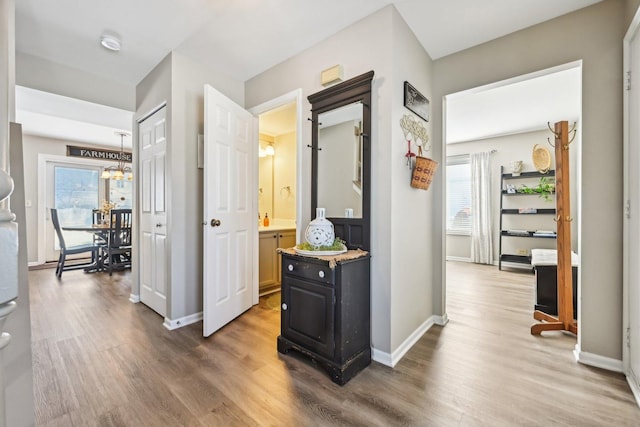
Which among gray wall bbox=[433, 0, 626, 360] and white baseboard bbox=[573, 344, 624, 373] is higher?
gray wall bbox=[433, 0, 626, 360]

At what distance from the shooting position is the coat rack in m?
2.41

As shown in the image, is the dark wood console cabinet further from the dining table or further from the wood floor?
the dining table

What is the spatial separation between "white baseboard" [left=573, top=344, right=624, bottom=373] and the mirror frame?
5.49 feet

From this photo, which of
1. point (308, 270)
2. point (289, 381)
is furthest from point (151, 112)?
point (289, 381)

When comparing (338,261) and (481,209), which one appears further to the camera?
(481,209)

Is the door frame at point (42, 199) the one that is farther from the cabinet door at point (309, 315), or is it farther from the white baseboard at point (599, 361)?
the white baseboard at point (599, 361)

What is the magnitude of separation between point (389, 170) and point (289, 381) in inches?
60.6

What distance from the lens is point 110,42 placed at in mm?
2438

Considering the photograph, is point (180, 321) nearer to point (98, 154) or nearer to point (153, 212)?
point (153, 212)

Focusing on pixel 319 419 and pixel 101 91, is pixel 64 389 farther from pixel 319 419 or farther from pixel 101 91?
pixel 101 91

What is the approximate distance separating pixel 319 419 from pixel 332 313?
56cm

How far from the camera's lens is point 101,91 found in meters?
3.05

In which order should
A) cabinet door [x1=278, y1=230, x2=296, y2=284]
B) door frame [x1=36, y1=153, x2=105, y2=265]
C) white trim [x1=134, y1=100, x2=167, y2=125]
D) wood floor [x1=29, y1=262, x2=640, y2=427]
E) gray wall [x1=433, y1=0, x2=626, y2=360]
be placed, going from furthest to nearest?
door frame [x1=36, y1=153, x2=105, y2=265]
cabinet door [x1=278, y1=230, x2=296, y2=284]
white trim [x1=134, y1=100, x2=167, y2=125]
gray wall [x1=433, y1=0, x2=626, y2=360]
wood floor [x1=29, y1=262, x2=640, y2=427]

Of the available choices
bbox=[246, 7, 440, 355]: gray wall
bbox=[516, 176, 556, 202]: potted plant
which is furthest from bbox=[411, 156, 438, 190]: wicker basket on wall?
bbox=[516, 176, 556, 202]: potted plant
